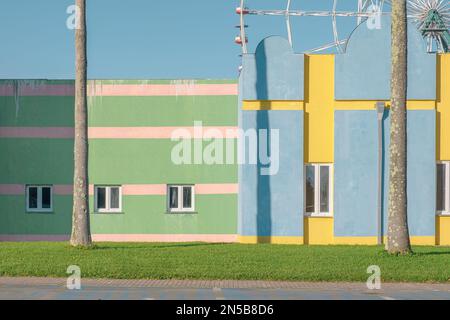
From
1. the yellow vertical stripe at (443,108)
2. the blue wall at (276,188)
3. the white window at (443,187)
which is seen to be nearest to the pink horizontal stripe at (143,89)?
the blue wall at (276,188)

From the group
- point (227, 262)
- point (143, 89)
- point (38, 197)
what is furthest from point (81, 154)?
point (38, 197)

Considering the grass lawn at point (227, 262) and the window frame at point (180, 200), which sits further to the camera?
the window frame at point (180, 200)

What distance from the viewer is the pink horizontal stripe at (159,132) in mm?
28844

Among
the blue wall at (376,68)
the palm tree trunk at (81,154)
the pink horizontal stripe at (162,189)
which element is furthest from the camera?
the pink horizontal stripe at (162,189)

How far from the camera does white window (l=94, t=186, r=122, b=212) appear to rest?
29.2 meters

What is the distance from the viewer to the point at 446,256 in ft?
68.6

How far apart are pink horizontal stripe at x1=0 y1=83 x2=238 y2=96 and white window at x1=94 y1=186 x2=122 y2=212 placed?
11.6 feet

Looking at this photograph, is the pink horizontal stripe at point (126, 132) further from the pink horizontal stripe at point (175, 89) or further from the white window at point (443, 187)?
the white window at point (443, 187)

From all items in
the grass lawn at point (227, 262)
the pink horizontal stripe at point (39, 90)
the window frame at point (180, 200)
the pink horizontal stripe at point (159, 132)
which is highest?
the pink horizontal stripe at point (39, 90)

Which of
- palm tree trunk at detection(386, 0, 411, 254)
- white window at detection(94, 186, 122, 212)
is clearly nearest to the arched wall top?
palm tree trunk at detection(386, 0, 411, 254)

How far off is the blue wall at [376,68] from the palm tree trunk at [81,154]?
853 centimetres

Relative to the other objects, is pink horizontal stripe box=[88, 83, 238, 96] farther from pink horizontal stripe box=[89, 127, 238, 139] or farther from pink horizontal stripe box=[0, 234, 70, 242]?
pink horizontal stripe box=[0, 234, 70, 242]

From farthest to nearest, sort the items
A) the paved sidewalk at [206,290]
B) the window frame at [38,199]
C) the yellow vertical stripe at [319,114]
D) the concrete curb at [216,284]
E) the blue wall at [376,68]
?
the window frame at [38,199], the yellow vertical stripe at [319,114], the blue wall at [376,68], the concrete curb at [216,284], the paved sidewalk at [206,290]
